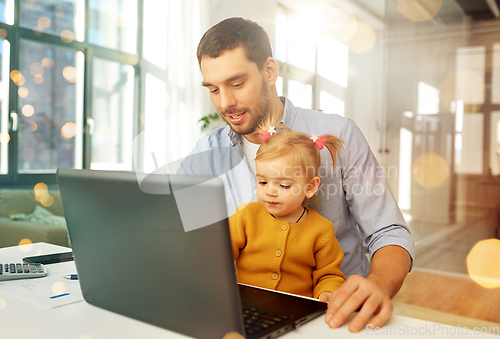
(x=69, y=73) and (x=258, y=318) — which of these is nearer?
(x=258, y=318)

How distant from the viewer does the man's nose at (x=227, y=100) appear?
1.40 meters

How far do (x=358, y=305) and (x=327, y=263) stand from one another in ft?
1.23

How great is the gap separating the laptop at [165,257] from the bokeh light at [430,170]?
3828 mm

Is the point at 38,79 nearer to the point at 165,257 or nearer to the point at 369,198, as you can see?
the point at 369,198

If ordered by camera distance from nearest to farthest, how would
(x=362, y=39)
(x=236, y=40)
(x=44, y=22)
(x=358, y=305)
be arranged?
1. (x=358, y=305)
2. (x=236, y=40)
3. (x=44, y=22)
4. (x=362, y=39)

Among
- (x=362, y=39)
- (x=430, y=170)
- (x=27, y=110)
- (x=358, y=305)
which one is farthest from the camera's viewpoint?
(x=362, y=39)

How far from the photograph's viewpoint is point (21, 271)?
103cm

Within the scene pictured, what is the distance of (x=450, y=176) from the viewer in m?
4.16

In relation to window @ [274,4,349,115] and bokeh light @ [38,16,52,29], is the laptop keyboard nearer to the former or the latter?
bokeh light @ [38,16,52,29]

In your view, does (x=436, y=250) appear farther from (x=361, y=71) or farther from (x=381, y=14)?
(x=381, y=14)

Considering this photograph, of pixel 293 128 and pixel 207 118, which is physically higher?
pixel 207 118

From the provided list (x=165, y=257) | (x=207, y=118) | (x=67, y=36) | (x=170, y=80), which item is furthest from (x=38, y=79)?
(x=165, y=257)

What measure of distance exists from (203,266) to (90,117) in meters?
3.98

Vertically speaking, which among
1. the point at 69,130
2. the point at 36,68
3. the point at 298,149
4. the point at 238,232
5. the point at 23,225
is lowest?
the point at 23,225
